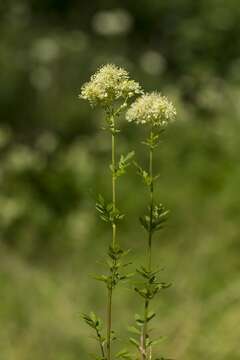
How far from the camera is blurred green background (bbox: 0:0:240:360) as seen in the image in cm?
394

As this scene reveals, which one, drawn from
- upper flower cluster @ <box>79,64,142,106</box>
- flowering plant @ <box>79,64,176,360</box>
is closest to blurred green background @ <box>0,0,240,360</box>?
flowering plant @ <box>79,64,176,360</box>

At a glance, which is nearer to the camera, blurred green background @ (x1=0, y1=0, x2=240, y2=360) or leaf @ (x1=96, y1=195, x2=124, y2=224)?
leaf @ (x1=96, y1=195, x2=124, y2=224)

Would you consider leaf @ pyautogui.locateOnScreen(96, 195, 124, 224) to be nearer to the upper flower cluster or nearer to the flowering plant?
the flowering plant

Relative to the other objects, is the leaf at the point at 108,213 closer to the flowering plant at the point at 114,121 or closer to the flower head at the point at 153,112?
the flowering plant at the point at 114,121

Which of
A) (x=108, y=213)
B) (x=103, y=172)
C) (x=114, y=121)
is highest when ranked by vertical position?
(x=103, y=172)

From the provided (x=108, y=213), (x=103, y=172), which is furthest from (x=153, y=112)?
(x=103, y=172)

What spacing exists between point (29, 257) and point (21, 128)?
1.45 metres

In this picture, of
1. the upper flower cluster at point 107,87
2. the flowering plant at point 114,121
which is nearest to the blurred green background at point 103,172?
the flowering plant at point 114,121

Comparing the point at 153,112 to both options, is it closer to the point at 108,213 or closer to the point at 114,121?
the point at 114,121

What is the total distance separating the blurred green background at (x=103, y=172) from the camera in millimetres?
3938

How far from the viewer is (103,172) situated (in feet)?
17.9

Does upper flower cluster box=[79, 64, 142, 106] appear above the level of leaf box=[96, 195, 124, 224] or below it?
above

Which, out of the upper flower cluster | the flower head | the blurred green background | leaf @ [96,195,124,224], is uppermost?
the blurred green background

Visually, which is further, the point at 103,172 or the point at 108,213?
the point at 103,172
